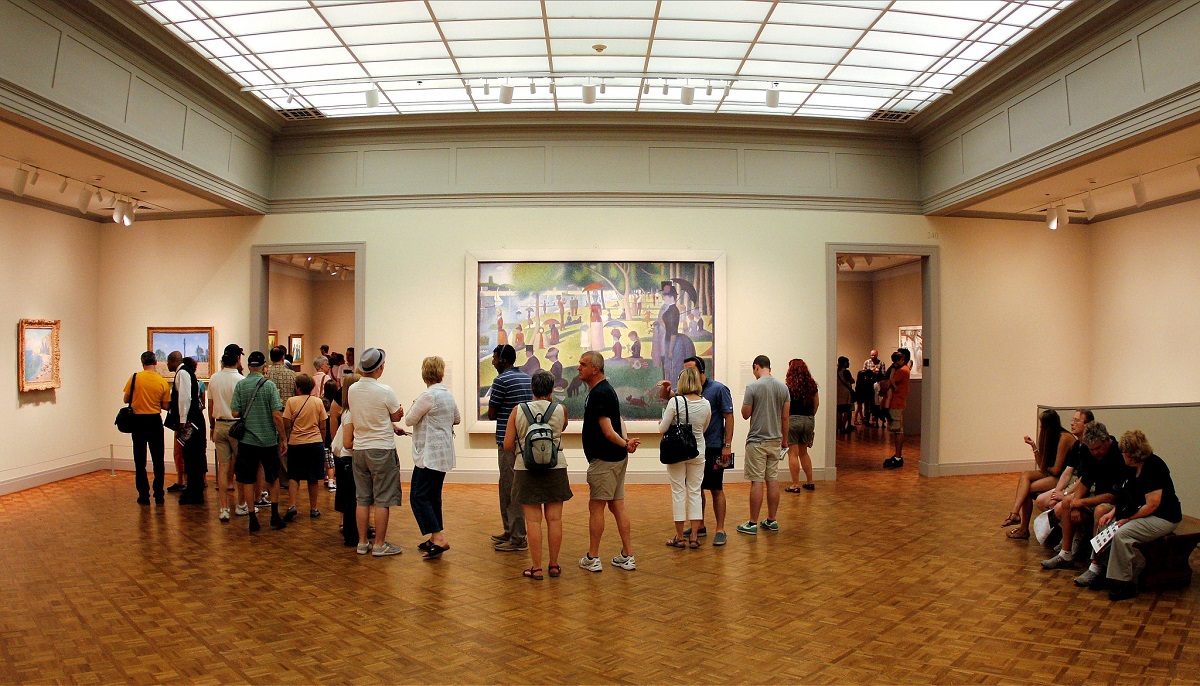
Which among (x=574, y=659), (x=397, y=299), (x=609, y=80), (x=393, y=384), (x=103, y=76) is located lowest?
(x=574, y=659)

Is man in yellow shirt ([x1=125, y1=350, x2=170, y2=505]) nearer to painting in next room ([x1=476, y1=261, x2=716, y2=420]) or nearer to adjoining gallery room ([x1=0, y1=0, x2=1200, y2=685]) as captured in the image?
adjoining gallery room ([x1=0, y1=0, x2=1200, y2=685])

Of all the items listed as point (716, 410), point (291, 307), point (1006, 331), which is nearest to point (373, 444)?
point (716, 410)

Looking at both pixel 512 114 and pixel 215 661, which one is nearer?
pixel 215 661

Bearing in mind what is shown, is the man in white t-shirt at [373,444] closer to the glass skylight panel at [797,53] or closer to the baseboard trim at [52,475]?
the glass skylight panel at [797,53]

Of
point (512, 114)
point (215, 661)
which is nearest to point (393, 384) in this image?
point (512, 114)

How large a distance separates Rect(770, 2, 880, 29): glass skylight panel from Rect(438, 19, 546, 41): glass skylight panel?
2465 millimetres

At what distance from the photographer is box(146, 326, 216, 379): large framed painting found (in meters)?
10.2

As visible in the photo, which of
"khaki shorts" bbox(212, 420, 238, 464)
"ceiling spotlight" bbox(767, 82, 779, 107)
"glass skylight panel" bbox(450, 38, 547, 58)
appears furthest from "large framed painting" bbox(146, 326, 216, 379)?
"ceiling spotlight" bbox(767, 82, 779, 107)

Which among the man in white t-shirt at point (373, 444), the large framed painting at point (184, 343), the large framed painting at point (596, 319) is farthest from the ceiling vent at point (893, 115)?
the large framed painting at point (184, 343)

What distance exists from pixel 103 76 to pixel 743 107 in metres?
7.42

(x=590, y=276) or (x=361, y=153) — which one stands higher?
(x=361, y=153)

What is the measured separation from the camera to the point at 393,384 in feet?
32.4

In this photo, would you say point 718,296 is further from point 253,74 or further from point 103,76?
point 103,76

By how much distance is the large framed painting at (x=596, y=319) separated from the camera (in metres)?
9.70
